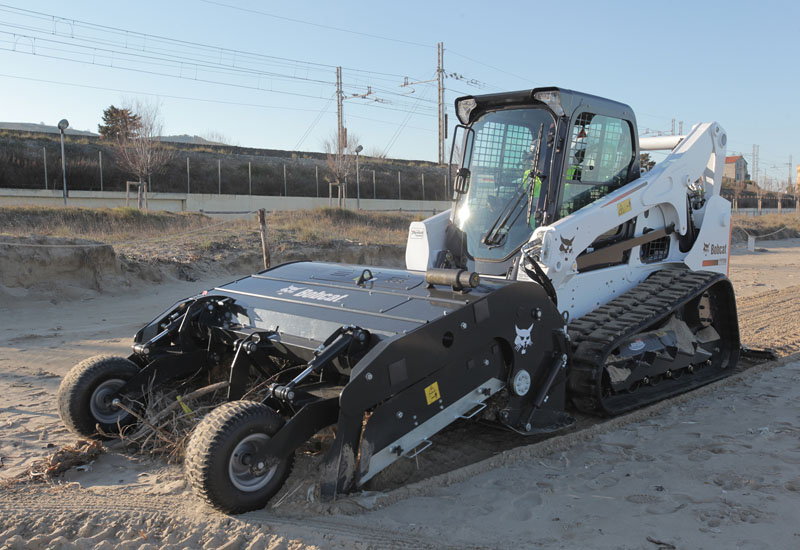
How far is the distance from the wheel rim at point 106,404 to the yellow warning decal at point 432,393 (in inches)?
90.5

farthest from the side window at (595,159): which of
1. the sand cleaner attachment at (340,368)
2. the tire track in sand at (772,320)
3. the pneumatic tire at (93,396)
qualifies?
the pneumatic tire at (93,396)

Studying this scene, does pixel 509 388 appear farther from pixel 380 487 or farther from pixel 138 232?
pixel 138 232

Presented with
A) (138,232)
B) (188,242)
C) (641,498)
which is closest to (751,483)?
(641,498)

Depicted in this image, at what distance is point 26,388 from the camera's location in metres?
6.38

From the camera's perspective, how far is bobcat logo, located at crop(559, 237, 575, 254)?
521cm

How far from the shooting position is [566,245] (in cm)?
525

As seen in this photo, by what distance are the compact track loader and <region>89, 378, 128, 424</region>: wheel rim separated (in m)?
0.02

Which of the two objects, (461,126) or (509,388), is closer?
(509,388)

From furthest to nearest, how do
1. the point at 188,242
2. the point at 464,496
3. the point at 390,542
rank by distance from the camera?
the point at 188,242, the point at 464,496, the point at 390,542

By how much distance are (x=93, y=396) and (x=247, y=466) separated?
5.78ft

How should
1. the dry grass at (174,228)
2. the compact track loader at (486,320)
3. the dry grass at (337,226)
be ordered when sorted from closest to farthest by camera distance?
1. the compact track loader at (486,320)
2. the dry grass at (174,228)
3. the dry grass at (337,226)

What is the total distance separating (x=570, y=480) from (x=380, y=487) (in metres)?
1.23

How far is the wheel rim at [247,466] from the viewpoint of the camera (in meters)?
3.59

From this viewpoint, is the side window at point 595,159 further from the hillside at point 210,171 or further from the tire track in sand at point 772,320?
the hillside at point 210,171
